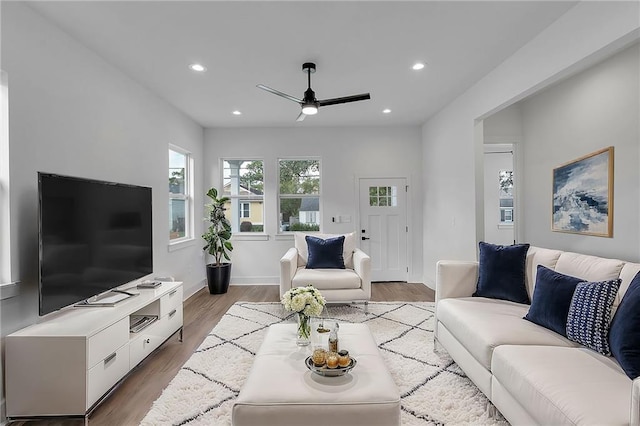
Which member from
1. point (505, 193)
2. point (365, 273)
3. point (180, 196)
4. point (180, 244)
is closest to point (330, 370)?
point (365, 273)

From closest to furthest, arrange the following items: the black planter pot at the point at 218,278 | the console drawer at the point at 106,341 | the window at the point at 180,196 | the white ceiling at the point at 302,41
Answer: the console drawer at the point at 106,341 → the white ceiling at the point at 302,41 → the window at the point at 180,196 → the black planter pot at the point at 218,278

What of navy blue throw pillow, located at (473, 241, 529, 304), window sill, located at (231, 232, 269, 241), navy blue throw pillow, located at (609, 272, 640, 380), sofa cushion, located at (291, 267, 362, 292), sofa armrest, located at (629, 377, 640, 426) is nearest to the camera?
sofa armrest, located at (629, 377, 640, 426)

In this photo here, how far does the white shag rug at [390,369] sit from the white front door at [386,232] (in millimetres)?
1726

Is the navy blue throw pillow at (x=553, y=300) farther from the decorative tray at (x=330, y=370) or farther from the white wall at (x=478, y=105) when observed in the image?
the white wall at (x=478, y=105)

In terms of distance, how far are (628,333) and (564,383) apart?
0.43 m

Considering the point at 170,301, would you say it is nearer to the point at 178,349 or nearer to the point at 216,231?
the point at 178,349

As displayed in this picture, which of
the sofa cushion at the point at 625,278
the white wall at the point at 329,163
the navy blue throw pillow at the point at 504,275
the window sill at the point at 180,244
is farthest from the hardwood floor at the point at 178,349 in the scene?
the sofa cushion at the point at 625,278

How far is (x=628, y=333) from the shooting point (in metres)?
1.59

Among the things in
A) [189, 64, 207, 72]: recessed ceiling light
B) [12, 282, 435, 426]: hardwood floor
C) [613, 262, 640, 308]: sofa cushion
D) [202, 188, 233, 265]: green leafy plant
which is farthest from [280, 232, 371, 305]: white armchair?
[613, 262, 640, 308]: sofa cushion

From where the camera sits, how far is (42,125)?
2316 millimetres

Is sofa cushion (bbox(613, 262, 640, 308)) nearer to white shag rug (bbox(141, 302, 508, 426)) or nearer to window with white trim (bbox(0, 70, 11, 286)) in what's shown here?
white shag rug (bbox(141, 302, 508, 426))

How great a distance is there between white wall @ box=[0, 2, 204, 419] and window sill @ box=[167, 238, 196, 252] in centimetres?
32

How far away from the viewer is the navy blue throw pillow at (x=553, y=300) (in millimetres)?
2037

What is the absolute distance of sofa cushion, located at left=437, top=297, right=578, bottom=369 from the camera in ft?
6.50
